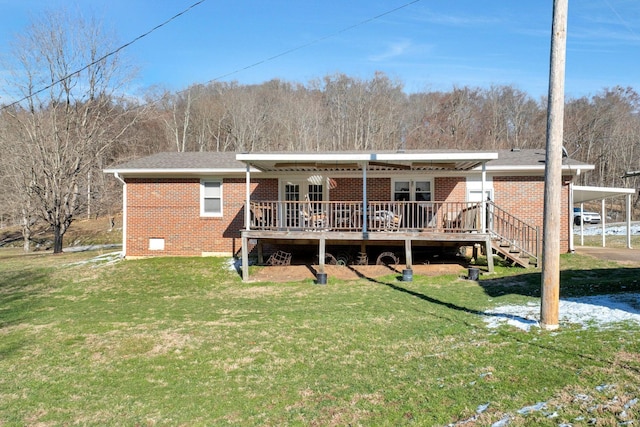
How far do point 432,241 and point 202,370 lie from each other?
893 centimetres

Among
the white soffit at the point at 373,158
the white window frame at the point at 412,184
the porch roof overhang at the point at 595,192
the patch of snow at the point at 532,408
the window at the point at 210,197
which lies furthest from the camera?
the porch roof overhang at the point at 595,192

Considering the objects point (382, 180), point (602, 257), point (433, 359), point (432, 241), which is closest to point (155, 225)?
point (382, 180)

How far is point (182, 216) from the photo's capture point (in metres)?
15.4

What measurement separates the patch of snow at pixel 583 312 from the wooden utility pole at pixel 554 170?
42 cm

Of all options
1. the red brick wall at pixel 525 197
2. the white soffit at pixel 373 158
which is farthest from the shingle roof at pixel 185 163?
the red brick wall at pixel 525 197

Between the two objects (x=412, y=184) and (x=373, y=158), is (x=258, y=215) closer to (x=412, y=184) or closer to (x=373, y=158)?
(x=373, y=158)

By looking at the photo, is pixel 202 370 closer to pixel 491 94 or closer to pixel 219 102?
pixel 219 102

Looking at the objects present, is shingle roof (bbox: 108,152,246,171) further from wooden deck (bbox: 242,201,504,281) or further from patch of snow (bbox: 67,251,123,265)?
patch of snow (bbox: 67,251,123,265)

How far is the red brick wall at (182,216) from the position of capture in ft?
50.0

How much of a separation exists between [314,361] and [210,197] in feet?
35.1

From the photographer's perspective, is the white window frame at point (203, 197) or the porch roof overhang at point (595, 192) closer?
the white window frame at point (203, 197)

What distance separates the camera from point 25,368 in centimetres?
593

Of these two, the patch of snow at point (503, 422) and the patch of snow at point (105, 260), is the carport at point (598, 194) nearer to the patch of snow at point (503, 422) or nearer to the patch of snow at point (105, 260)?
the patch of snow at point (503, 422)

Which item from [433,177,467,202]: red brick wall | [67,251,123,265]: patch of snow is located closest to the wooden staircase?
[433,177,467,202]: red brick wall
